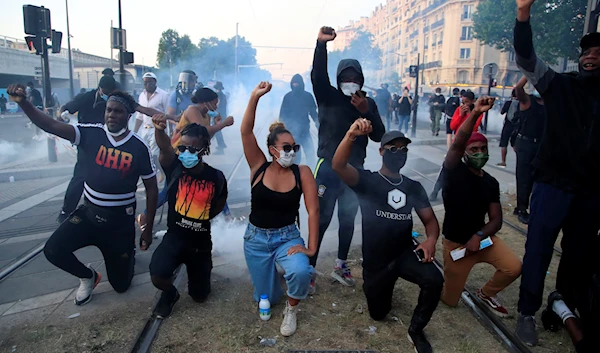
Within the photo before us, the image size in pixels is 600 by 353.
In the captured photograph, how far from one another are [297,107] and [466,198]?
4024 mm

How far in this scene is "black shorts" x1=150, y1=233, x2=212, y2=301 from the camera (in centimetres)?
338

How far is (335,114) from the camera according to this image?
12.6 feet

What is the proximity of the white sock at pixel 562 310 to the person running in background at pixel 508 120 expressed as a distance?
3061mm

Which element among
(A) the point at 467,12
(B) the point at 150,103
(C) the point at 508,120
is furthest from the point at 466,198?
(A) the point at 467,12

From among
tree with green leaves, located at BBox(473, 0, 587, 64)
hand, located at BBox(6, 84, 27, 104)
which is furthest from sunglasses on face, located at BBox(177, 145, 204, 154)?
tree with green leaves, located at BBox(473, 0, 587, 64)

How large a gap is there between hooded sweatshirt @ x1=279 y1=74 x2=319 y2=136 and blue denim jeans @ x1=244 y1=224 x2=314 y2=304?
12.7ft

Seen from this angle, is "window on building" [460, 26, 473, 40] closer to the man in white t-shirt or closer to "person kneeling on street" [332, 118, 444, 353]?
the man in white t-shirt

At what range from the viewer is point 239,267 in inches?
169

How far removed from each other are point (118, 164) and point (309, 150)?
419 centimetres

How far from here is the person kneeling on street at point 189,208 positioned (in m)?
3.46

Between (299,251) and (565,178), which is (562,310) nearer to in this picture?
(565,178)

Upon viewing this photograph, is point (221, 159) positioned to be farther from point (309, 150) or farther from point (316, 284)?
point (316, 284)

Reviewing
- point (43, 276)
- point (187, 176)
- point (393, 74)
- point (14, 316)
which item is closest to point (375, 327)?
point (187, 176)

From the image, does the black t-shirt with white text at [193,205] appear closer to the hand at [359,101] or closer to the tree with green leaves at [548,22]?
the hand at [359,101]
